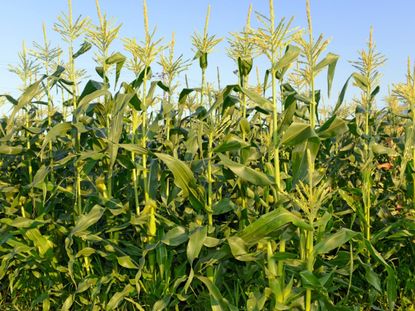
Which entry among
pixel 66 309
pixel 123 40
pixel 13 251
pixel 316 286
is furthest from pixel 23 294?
pixel 316 286

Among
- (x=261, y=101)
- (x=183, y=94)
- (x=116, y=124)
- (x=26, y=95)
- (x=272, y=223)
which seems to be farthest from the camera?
(x=26, y=95)

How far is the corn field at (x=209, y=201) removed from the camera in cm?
337

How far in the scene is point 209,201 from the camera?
3.72 m

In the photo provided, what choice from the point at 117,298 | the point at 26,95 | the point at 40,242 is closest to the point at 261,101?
the point at 117,298

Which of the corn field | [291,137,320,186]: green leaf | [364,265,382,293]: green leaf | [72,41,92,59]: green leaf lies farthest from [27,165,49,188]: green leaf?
[364,265,382,293]: green leaf

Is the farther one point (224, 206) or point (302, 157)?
point (224, 206)

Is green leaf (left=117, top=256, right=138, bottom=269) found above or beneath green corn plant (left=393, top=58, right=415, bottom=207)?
beneath

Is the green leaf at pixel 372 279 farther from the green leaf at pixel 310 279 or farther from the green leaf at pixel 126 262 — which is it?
the green leaf at pixel 126 262

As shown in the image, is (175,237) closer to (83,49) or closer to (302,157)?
(302,157)

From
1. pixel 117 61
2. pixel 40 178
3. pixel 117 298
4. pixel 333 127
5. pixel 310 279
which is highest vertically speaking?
pixel 117 61

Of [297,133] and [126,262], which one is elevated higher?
[297,133]

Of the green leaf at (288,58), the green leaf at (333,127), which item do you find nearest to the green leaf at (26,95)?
the green leaf at (288,58)

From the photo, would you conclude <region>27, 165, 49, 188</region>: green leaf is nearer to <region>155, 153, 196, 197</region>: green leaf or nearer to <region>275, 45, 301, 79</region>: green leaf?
<region>155, 153, 196, 197</region>: green leaf

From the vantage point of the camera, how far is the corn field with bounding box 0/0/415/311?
3371mm
